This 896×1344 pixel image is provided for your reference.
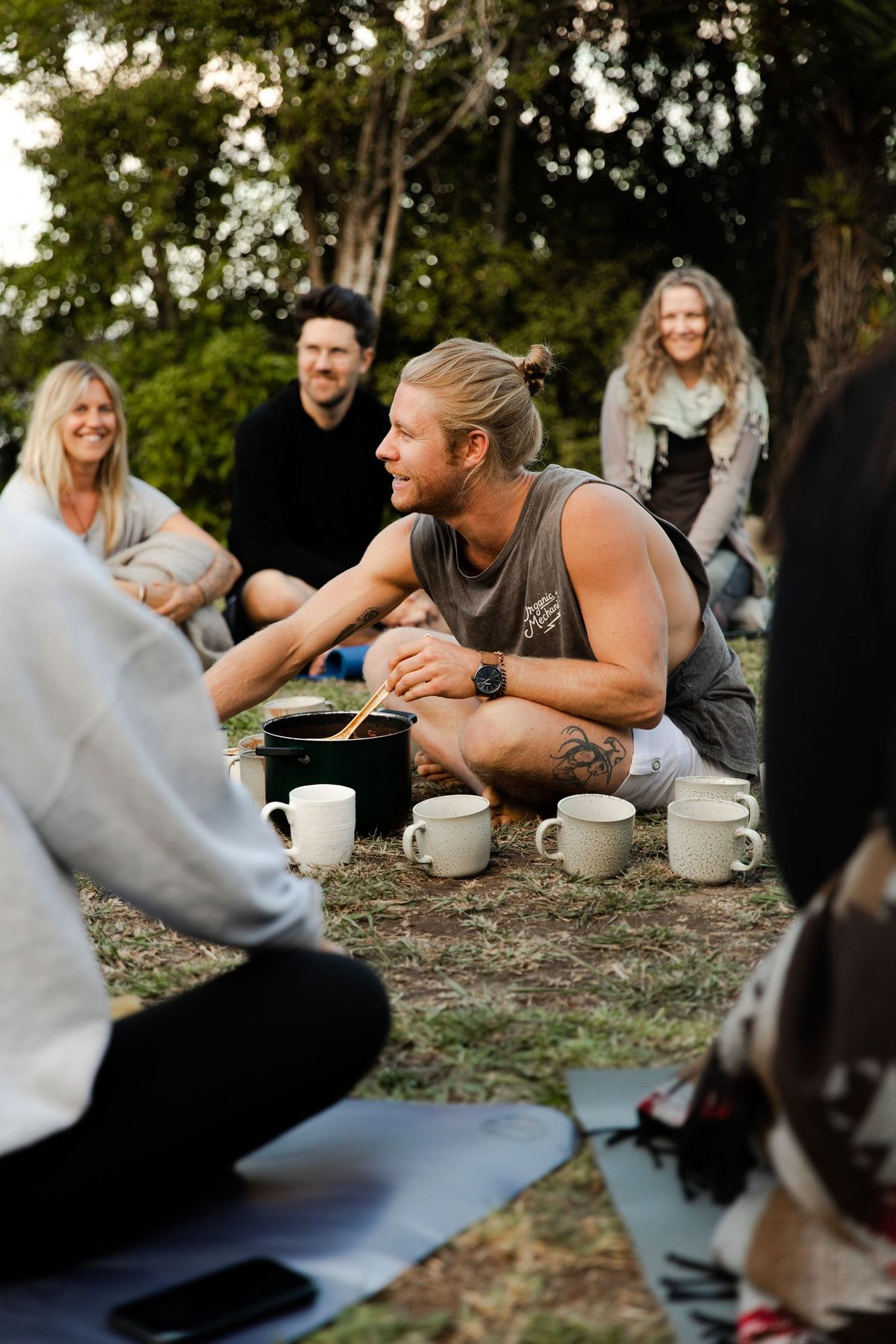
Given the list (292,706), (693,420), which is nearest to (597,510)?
(292,706)

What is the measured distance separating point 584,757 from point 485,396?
850 millimetres

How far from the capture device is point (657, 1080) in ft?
5.82

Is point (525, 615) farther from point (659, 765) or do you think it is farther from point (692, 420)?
point (692, 420)

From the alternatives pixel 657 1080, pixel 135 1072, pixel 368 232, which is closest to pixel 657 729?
pixel 657 1080

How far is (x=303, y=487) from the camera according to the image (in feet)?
17.3

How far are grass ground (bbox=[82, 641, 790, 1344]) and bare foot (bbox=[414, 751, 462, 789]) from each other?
36 cm

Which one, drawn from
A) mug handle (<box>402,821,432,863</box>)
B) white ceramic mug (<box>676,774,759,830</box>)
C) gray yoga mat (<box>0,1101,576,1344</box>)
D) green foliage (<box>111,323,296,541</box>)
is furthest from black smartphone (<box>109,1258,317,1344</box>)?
green foliage (<box>111,323,296,541</box>)

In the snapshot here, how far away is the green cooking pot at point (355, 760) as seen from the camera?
9.27ft

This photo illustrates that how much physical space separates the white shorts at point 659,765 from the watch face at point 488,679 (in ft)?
1.18

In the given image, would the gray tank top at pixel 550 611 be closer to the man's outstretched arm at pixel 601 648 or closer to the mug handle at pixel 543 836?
the man's outstretched arm at pixel 601 648

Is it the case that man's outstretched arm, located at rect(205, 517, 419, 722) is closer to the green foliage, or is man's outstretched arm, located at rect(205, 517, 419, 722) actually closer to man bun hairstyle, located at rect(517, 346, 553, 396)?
man bun hairstyle, located at rect(517, 346, 553, 396)

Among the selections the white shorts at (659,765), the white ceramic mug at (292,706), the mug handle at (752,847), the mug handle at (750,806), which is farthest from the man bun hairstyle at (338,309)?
the mug handle at (752,847)

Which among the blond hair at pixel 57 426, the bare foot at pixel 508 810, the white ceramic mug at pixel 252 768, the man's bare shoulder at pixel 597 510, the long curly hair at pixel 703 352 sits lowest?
the bare foot at pixel 508 810

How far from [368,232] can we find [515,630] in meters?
6.83
